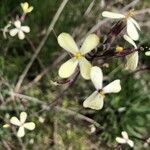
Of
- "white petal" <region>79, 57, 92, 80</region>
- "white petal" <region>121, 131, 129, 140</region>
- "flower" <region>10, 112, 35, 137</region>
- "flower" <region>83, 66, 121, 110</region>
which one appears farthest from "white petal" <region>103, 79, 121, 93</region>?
"white petal" <region>121, 131, 129, 140</region>

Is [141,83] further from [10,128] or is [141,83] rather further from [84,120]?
[10,128]

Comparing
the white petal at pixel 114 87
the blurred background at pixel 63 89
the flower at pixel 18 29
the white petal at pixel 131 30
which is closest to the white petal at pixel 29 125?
the blurred background at pixel 63 89

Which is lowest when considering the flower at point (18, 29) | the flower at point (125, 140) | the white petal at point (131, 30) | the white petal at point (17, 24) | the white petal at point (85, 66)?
the flower at point (125, 140)

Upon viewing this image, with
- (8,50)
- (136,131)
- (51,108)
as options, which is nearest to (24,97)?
(51,108)

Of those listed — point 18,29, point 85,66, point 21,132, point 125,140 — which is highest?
point 18,29

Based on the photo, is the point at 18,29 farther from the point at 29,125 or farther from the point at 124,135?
the point at 124,135

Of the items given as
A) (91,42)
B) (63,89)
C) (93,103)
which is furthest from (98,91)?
(63,89)

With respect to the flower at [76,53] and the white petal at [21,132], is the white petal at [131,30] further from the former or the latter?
the white petal at [21,132]
